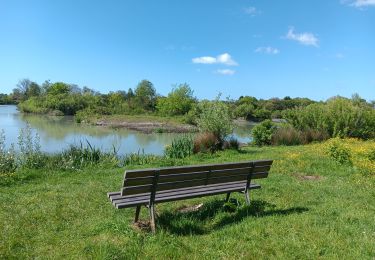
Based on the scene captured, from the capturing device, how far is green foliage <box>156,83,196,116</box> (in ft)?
204

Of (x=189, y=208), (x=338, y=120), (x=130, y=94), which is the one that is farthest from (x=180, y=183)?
(x=130, y=94)

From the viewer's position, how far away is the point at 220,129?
15.3 meters

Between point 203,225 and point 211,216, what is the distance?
0.40 m

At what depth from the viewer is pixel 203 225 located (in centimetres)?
482

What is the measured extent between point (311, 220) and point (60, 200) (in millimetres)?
4052

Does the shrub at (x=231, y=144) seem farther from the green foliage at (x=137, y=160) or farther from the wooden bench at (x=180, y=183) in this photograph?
the wooden bench at (x=180, y=183)

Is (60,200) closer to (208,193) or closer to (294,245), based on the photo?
(208,193)

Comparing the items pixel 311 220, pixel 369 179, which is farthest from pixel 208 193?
pixel 369 179

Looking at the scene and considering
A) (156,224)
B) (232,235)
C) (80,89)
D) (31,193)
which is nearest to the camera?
(232,235)

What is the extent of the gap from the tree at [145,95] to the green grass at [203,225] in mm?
64369

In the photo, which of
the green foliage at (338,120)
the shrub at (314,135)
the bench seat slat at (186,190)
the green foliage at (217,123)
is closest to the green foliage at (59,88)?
the green foliage at (338,120)

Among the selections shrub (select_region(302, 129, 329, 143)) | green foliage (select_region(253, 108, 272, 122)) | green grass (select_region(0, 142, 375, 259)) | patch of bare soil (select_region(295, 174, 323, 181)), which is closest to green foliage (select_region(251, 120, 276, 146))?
shrub (select_region(302, 129, 329, 143))

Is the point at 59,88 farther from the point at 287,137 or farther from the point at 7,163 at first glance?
the point at 7,163

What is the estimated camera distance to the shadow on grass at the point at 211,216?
15.3ft
